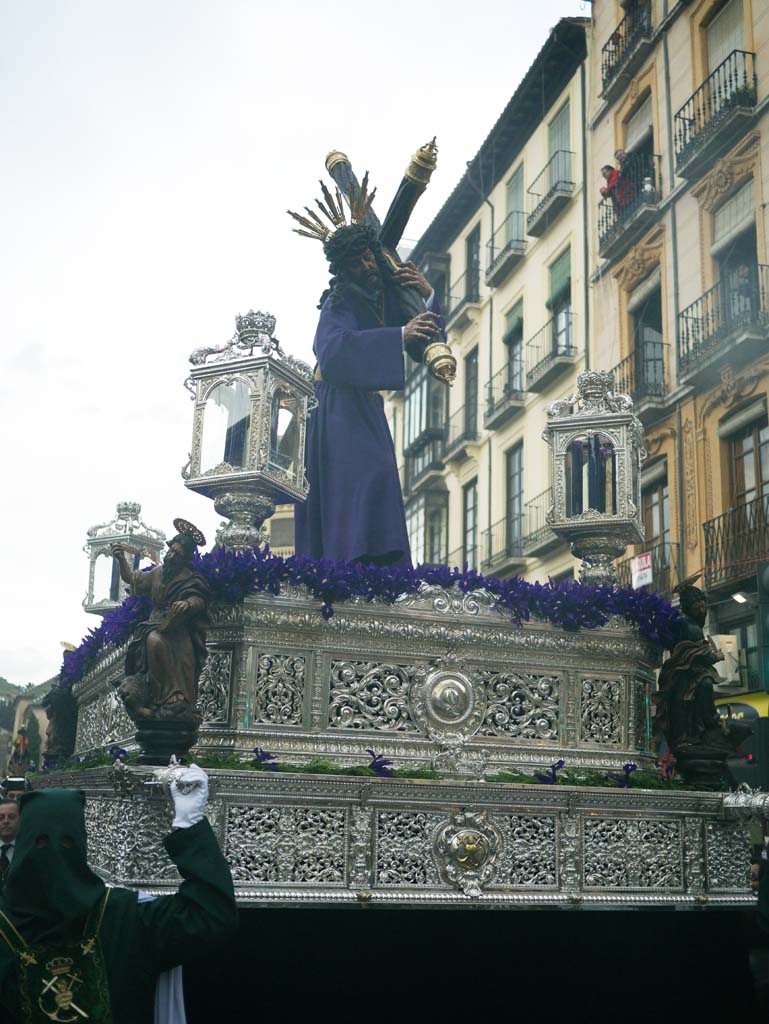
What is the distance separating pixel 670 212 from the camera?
2155cm

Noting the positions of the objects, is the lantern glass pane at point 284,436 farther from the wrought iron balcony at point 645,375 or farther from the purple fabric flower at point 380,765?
the wrought iron balcony at point 645,375

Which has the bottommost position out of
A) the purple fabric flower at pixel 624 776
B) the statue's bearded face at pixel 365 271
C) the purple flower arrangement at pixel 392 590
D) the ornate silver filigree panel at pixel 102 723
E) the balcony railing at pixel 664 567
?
the purple fabric flower at pixel 624 776

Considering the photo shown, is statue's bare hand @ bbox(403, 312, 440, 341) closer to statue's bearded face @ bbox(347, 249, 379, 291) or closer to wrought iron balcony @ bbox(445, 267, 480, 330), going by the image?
statue's bearded face @ bbox(347, 249, 379, 291)

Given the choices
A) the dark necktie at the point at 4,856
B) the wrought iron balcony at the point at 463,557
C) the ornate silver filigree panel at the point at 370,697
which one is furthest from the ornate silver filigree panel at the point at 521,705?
the wrought iron balcony at the point at 463,557

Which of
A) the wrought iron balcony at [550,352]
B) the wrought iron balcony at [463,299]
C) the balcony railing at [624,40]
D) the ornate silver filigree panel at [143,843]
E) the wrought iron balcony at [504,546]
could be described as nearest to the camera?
the ornate silver filigree panel at [143,843]

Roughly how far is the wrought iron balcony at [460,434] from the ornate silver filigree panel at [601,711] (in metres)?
22.0

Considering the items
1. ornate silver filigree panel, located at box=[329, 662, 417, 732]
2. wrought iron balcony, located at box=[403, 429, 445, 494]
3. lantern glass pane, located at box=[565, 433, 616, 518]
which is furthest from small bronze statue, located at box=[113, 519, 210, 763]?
wrought iron balcony, located at box=[403, 429, 445, 494]

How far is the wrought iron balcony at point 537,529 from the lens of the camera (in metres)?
24.5

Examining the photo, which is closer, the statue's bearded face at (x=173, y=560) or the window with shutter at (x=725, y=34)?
the statue's bearded face at (x=173, y=560)

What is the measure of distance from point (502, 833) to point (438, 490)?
25391 millimetres

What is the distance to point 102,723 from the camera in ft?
30.2

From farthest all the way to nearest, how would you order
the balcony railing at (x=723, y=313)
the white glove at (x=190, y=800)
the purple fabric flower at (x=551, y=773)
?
the balcony railing at (x=723, y=313), the purple fabric flower at (x=551, y=773), the white glove at (x=190, y=800)

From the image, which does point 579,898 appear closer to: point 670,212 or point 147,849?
point 147,849

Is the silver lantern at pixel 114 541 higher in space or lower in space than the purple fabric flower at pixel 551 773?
higher
